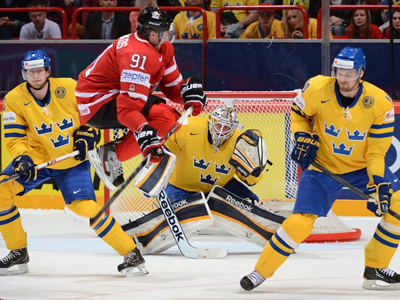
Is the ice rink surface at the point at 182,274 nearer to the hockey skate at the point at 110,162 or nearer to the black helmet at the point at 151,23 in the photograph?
the hockey skate at the point at 110,162

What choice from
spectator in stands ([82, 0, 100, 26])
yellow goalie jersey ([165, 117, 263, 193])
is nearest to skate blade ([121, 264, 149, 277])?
yellow goalie jersey ([165, 117, 263, 193])

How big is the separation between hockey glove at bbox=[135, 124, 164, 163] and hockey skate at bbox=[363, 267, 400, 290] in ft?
3.82

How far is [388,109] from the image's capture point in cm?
400

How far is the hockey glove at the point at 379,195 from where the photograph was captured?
3869mm

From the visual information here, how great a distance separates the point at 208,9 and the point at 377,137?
3471 mm

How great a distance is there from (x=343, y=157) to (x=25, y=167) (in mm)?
1634

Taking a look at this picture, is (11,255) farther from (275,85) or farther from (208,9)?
(208,9)

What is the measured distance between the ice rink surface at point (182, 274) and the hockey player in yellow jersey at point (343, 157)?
0.17 meters

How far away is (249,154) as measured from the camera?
5105 mm

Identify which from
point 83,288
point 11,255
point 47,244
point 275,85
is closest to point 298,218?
point 83,288

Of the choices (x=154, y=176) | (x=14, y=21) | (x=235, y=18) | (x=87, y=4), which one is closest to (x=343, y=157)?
(x=154, y=176)

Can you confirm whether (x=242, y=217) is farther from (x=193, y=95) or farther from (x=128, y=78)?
(x=128, y=78)

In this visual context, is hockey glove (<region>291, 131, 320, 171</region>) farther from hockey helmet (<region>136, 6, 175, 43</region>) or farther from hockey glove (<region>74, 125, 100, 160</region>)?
hockey glove (<region>74, 125, 100, 160</region>)

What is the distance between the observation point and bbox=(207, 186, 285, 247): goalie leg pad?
5133 mm
